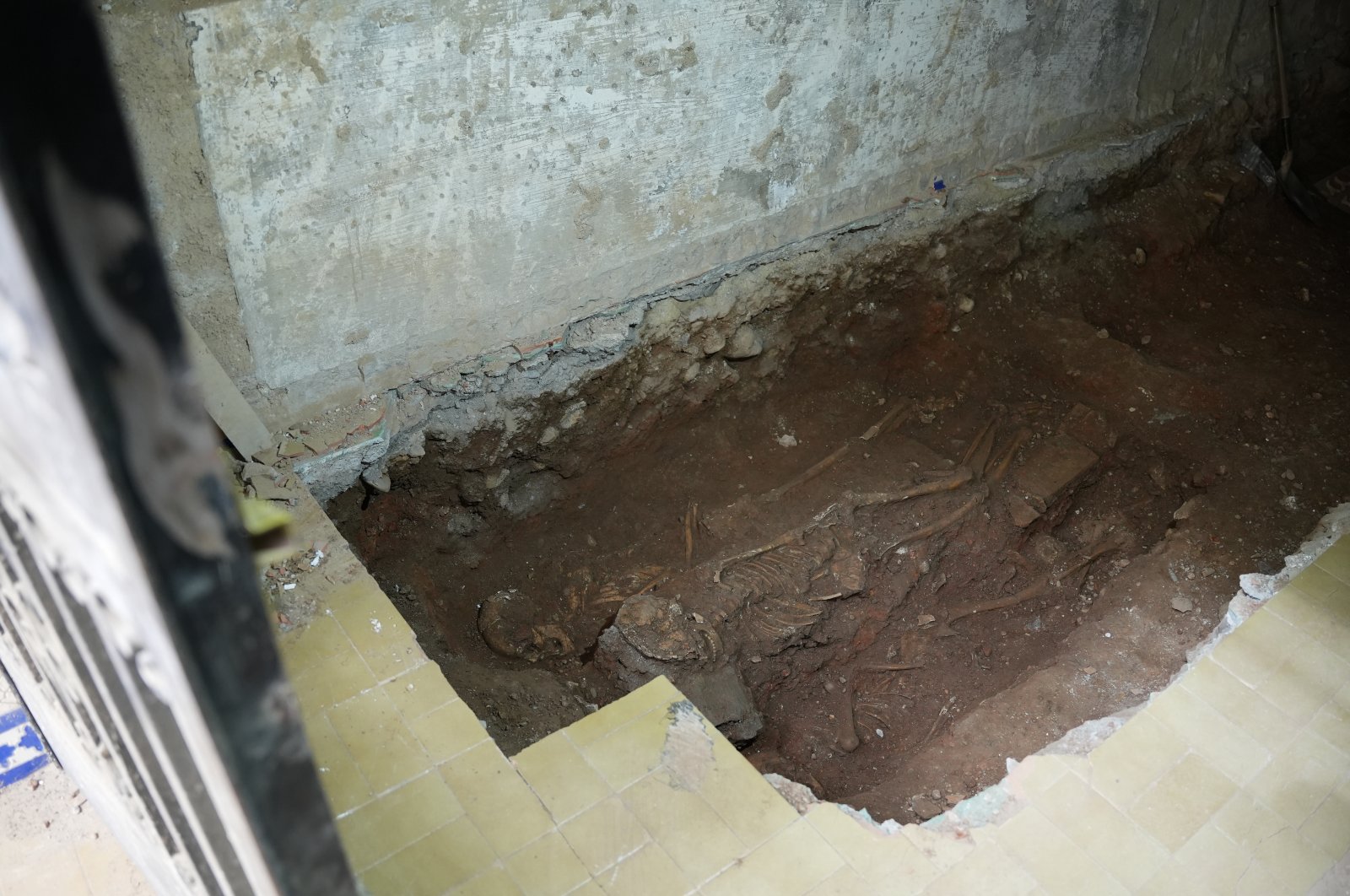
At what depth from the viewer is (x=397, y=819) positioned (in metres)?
2.70

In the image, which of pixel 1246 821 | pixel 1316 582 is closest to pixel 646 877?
pixel 1246 821

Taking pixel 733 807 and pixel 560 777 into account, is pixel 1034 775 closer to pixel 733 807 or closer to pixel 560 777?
pixel 733 807

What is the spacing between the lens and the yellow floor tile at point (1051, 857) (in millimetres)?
2682

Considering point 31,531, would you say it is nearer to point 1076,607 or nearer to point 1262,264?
point 1076,607

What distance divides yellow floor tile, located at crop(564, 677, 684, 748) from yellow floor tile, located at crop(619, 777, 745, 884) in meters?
0.21

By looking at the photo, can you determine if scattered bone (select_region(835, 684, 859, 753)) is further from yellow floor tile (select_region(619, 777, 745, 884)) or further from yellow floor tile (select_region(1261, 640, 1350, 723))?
yellow floor tile (select_region(1261, 640, 1350, 723))

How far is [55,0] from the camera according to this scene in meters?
0.69

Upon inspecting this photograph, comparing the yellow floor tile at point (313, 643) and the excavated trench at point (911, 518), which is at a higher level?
the yellow floor tile at point (313, 643)

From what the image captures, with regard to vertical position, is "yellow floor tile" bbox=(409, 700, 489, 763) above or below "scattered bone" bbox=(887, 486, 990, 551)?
above

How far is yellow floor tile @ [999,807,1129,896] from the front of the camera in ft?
8.80

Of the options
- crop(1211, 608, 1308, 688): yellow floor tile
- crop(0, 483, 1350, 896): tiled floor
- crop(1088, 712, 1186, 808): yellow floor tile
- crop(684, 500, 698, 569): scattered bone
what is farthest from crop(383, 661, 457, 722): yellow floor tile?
crop(1211, 608, 1308, 688): yellow floor tile

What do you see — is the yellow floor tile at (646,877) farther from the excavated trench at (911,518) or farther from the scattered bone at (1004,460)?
the scattered bone at (1004,460)

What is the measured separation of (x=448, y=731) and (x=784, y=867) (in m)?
1.05

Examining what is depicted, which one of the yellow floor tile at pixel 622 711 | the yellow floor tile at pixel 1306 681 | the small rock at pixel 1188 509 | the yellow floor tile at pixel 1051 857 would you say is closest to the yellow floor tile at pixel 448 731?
the yellow floor tile at pixel 622 711
